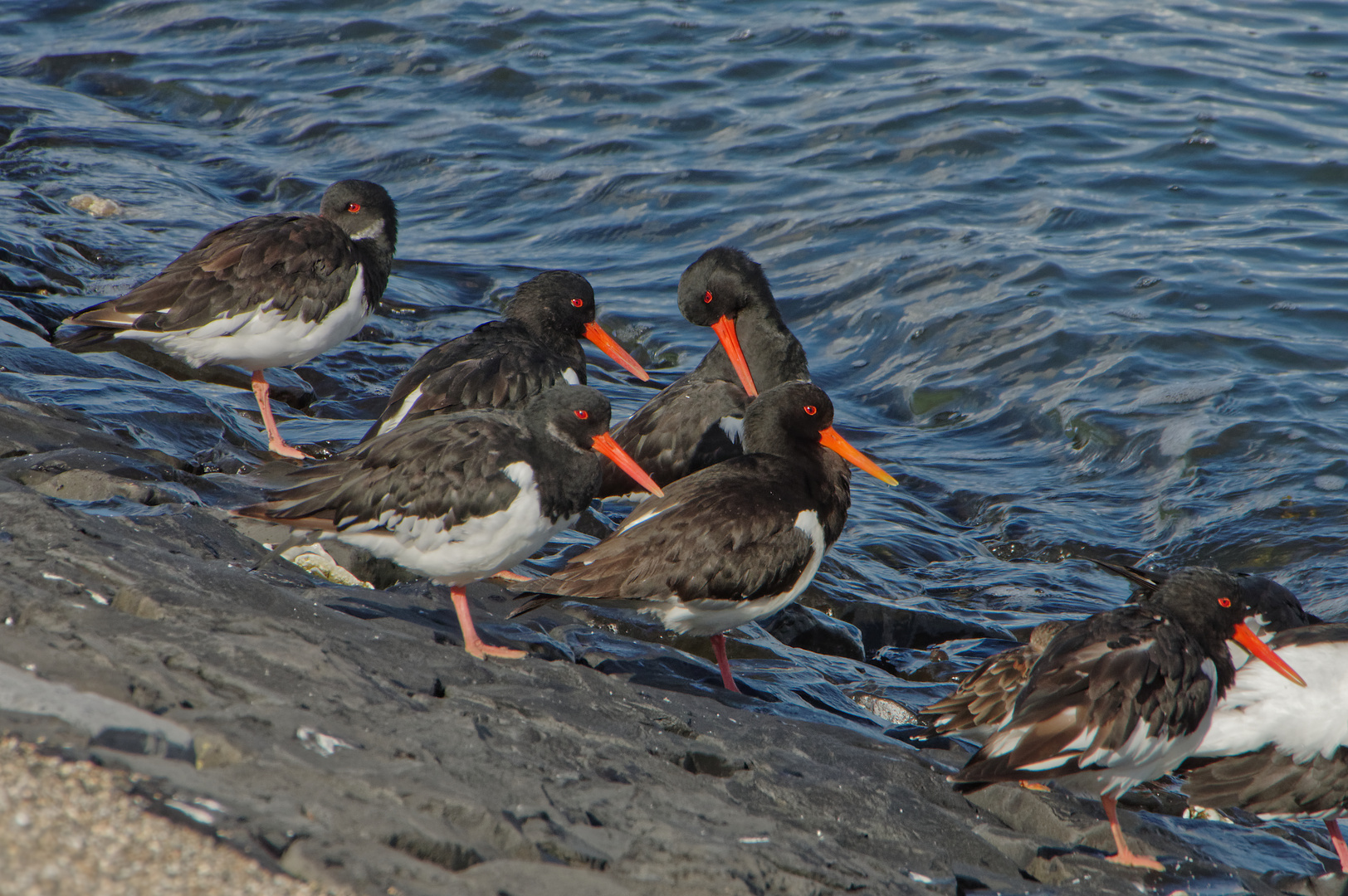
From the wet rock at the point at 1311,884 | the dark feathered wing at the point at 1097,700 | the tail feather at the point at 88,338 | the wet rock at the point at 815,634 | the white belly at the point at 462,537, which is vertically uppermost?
the tail feather at the point at 88,338

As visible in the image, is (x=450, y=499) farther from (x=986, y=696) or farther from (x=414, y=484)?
(x=986, y=696)

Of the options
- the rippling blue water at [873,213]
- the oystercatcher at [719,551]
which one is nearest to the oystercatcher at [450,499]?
the oystercatcher at [719,551]

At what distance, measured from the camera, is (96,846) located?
229cm

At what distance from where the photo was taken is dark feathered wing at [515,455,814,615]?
5.02 meters

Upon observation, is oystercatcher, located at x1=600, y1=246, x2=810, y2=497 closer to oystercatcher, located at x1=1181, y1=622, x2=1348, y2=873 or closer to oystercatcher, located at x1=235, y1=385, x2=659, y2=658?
oystercatcher, located at x1=235, y1=385, x2=659, y2=658

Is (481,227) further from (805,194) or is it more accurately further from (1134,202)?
(1134,202)

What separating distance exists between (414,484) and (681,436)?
87.0 inches

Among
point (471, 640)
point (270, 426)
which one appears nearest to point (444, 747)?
point (471, 640)

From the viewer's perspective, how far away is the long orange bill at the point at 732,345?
7.43 metres

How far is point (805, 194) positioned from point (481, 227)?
319 cm

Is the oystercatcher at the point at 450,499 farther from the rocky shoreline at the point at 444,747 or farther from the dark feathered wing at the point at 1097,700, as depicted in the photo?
the dark feathered wing at the point at 1097,700

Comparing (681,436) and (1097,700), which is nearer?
(1097,700)

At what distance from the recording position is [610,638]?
537 cm

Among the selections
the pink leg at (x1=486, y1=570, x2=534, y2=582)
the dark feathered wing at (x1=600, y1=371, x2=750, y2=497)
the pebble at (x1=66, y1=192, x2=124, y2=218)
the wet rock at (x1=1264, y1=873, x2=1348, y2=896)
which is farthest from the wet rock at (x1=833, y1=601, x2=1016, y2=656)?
the pebble at (x1=66, y1=192, x2=124, y2=218)
